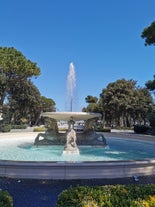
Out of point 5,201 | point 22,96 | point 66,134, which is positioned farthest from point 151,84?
point 22,96

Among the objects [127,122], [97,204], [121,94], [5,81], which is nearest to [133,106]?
[121,94]

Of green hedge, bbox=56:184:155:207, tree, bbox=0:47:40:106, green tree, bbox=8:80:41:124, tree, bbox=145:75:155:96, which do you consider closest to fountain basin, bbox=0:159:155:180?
green hedge, bbox=56:184:155:207

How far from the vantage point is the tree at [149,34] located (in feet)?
65.6

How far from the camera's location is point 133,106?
5669cm

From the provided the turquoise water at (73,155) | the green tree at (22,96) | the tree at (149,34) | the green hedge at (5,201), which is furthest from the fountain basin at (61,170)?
the green tree at (22,96)

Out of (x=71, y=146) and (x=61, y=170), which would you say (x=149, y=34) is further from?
(x=61, y=170)

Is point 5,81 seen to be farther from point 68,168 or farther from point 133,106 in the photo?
point 68,168

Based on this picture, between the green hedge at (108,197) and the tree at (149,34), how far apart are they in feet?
55.3

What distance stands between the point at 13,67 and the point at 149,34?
73.9 feet

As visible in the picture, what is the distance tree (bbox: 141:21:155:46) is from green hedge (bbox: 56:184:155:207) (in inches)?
664

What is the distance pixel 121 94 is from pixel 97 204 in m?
50.7

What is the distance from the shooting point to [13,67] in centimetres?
Result: 3831

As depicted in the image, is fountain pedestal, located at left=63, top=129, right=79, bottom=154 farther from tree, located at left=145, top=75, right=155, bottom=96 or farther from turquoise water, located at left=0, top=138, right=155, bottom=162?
tree, located at left=145, top=75, right=155, bottom=96

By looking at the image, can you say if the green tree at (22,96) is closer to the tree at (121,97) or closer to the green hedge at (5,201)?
the tree at (121,97)
